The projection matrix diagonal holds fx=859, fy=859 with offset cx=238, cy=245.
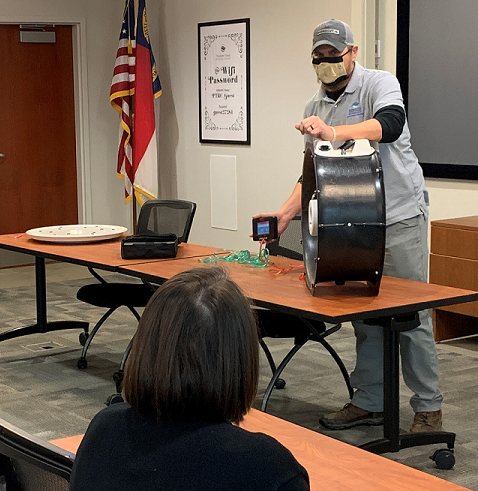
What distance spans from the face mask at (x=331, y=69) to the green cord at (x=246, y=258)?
719mm

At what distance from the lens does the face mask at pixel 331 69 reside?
3105 mm

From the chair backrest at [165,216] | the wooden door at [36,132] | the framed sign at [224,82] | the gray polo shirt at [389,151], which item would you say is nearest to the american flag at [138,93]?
the framed sign at [224,82]

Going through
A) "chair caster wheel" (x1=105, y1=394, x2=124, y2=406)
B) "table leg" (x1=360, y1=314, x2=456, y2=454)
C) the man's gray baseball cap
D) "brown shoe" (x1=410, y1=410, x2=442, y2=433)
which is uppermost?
the man's gray baseball cap

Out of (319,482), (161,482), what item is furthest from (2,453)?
(319,482)

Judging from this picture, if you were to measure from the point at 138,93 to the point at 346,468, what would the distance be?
5.96 metres

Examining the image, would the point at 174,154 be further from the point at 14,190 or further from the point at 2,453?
the point at 2,453

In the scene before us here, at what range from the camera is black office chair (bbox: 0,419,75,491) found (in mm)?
1223

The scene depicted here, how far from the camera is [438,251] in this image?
478cm

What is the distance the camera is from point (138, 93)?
715 cm

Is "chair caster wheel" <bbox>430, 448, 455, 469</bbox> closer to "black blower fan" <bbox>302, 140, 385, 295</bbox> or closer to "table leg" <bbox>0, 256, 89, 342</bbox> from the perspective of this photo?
"black blower fan" <bbox>302, 140, 385, 295</bbox>

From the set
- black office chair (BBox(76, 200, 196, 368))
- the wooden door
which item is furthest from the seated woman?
the wooden door

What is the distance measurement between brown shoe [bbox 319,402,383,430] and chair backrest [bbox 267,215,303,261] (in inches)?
29.1

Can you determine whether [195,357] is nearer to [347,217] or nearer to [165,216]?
[347,217]

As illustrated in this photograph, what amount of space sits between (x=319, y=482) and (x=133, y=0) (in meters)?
6.30
